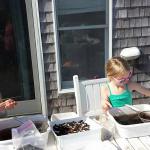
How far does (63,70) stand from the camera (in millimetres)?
3691

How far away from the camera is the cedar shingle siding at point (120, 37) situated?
3428 mm

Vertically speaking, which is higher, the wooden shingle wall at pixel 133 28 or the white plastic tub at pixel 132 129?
the wooden shingle wall at pixel 133 28

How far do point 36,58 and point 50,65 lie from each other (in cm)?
19

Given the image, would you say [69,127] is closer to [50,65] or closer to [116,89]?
[116,89]

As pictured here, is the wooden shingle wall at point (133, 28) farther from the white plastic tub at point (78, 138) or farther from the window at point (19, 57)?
the white plastic tub at point (78, 138)

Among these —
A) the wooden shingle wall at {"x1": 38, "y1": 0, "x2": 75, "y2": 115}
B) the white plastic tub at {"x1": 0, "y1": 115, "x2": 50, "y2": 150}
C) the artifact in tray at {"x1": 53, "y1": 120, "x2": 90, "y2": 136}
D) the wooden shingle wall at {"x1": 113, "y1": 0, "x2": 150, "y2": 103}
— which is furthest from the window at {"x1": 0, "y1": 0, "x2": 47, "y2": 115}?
the artifact in tray at {"x1": 53, "y1": 120, "x2": 90, "y2": 136}

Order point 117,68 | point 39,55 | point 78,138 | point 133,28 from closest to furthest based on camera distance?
point 78,138, point 117,68, point 39,55, point 133,28

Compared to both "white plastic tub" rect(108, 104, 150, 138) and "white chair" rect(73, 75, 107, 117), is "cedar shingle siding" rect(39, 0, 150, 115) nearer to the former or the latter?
"white chair" rect(73, 75, 107, 117)

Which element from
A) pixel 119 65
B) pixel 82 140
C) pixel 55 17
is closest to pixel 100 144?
pixel 82 140

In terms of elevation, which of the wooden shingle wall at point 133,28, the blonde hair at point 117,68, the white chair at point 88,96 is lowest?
the white chair at point 88,96

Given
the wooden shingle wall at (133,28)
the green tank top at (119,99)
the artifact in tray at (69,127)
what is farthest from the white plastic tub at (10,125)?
the wooden shingle wall at (133,28)

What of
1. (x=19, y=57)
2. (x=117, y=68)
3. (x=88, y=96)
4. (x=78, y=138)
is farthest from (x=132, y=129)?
(x=19, y=57)

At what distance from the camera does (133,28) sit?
3600 millimetres

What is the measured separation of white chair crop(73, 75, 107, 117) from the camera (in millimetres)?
2775
